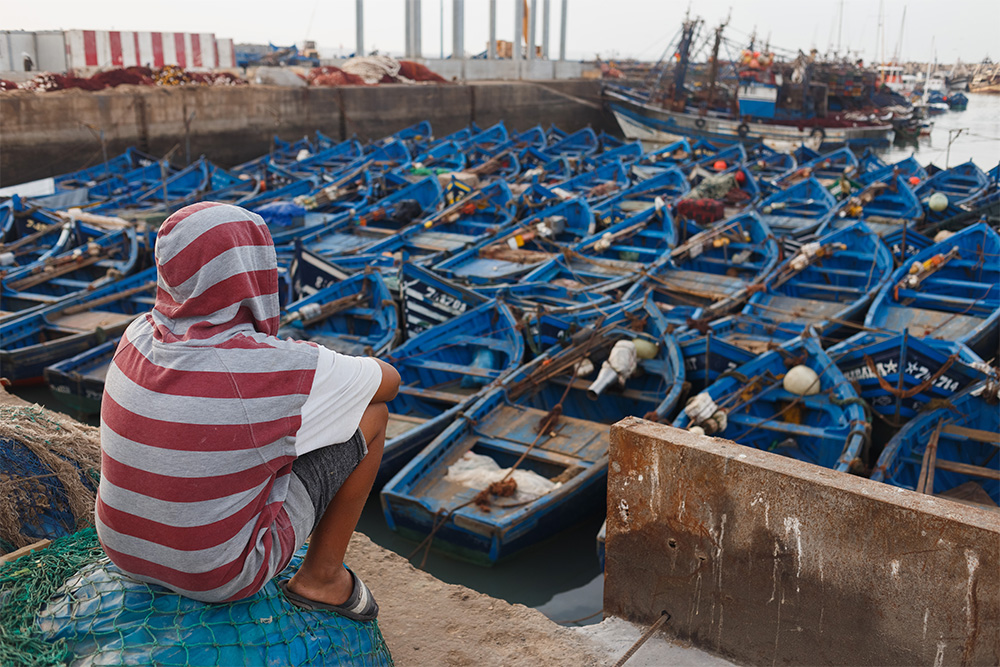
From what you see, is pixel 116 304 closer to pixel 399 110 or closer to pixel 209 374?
pixel 209 374

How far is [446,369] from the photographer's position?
8.10 meters

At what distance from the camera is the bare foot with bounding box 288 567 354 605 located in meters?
2.67

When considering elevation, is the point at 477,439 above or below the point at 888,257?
below

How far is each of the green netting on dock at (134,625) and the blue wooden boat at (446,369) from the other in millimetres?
4085

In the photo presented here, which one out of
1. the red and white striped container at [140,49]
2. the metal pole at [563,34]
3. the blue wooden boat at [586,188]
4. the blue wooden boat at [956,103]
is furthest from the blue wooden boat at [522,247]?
the metal pole at [563,34]

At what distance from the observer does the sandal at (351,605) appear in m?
2.66

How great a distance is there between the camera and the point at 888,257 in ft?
36.2

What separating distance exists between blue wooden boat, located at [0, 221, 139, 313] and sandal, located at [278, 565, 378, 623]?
8.74 meters

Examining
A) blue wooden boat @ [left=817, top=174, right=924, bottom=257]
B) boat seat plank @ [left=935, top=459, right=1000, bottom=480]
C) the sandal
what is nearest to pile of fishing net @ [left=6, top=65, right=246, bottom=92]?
blue wooden boat @ [left=817, top=174, right=924, bottom=257]

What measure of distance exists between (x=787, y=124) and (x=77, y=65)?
25.4 m

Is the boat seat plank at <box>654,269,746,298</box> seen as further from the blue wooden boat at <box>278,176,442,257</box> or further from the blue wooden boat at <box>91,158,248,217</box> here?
the blue wooden boat at <box>91,158,248,217</box>

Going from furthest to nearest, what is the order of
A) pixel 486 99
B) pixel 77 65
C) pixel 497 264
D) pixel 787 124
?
pixel 486 99, pixel 787 124, pixel 77 65, pixel 497 264

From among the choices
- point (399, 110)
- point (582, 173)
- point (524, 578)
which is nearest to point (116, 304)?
point (524, 578)

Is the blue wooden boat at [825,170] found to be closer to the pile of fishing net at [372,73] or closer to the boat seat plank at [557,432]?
the boat seat plank at [557,432]
